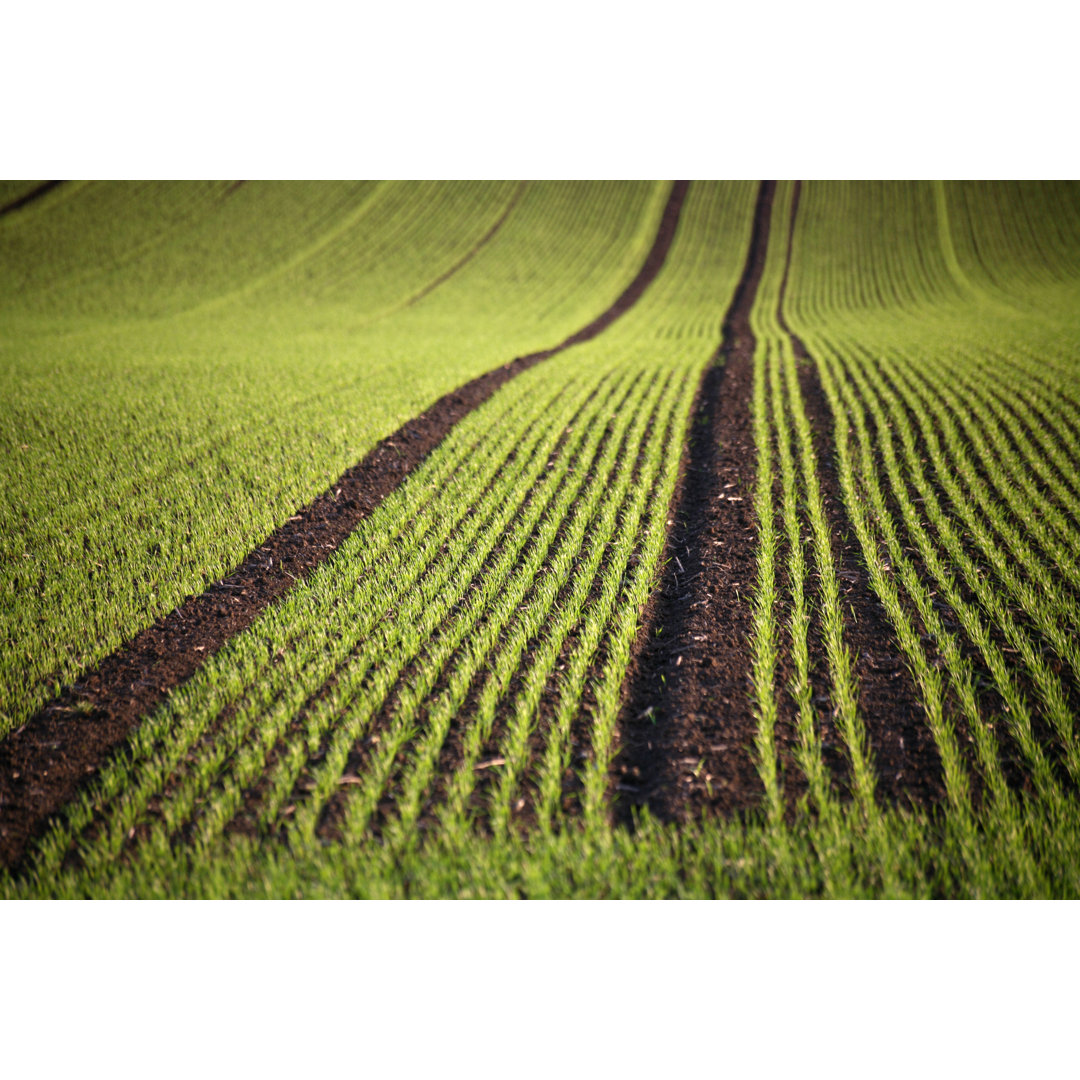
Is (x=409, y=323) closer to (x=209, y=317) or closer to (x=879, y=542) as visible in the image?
(x=209, y=317)

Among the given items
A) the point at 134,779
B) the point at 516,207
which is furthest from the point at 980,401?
the point at 516,207

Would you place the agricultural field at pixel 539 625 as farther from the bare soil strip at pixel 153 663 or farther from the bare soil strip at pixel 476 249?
the bare soil strip at pixel 476 249

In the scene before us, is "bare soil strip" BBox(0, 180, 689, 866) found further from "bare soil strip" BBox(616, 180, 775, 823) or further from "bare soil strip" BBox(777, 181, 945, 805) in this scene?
"bare soil strip" BBox(777, 181, 945, 805)

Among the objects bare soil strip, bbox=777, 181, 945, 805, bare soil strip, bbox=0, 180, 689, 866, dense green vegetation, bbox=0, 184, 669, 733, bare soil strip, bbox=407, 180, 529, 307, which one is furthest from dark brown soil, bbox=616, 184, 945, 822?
bare soil strip, bbox=407, 180, 529, 307

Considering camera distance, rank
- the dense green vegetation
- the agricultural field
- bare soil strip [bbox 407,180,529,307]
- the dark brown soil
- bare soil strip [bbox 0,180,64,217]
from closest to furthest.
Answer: the agricultural field
the dark brown soil
the dense green vegetation
bare soil strip [bbox 407,180,529,307]
bare soil strip [bbox 0,180,64,217]

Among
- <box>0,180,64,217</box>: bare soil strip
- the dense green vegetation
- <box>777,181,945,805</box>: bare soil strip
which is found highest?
<box>0,180,64,217</box>: bare soil strip

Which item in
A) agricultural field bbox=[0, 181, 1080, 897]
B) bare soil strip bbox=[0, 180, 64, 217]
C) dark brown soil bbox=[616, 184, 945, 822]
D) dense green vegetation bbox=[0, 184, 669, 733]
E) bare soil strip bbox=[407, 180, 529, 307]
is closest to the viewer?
agricultural field bbox=[0, 181, 1080, 897]
